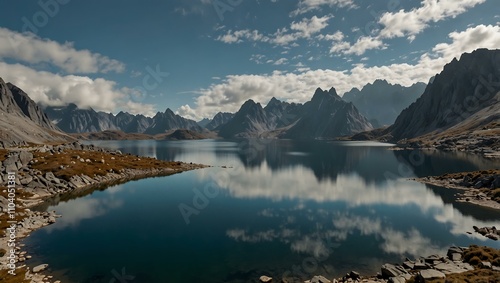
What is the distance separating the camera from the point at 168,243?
48.9 m

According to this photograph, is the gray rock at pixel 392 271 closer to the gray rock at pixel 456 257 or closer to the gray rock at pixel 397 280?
the gray rock at pixel 397 280

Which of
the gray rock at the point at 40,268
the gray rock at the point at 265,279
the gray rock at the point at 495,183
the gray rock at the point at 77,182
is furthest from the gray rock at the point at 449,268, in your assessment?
the gray rock at the point at 77,182

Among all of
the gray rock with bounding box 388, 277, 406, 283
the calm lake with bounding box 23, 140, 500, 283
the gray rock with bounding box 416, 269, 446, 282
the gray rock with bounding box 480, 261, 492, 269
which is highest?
the gray rock with bounding box 480, 261, 492, 269

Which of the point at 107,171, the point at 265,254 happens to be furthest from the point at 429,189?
the point at 107,171

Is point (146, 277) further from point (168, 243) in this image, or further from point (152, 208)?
point (152, 208)

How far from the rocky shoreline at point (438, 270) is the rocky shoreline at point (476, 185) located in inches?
1519

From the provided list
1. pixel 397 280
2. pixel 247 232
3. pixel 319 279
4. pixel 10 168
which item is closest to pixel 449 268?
pixel 397 280

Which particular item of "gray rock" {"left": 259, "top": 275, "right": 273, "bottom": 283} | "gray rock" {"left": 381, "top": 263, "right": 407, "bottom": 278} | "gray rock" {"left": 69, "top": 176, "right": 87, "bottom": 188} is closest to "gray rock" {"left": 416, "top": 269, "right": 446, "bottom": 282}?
"gray rock" {"left": 381, "top": 263, "right": 407, "bottom": 278}

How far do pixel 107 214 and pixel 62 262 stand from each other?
28289 millimetres

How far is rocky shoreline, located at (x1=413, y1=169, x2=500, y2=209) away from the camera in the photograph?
7012 centimetres

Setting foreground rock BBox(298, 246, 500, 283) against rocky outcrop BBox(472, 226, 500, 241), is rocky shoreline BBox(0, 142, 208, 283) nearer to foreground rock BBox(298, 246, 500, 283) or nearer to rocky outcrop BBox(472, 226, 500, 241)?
foreground rock BBox(298, 246, 500, 283)

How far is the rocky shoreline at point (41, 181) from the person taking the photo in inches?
1598

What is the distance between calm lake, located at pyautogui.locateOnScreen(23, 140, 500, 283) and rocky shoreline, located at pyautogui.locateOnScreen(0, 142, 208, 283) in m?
2.97

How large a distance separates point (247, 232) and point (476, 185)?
242ft
